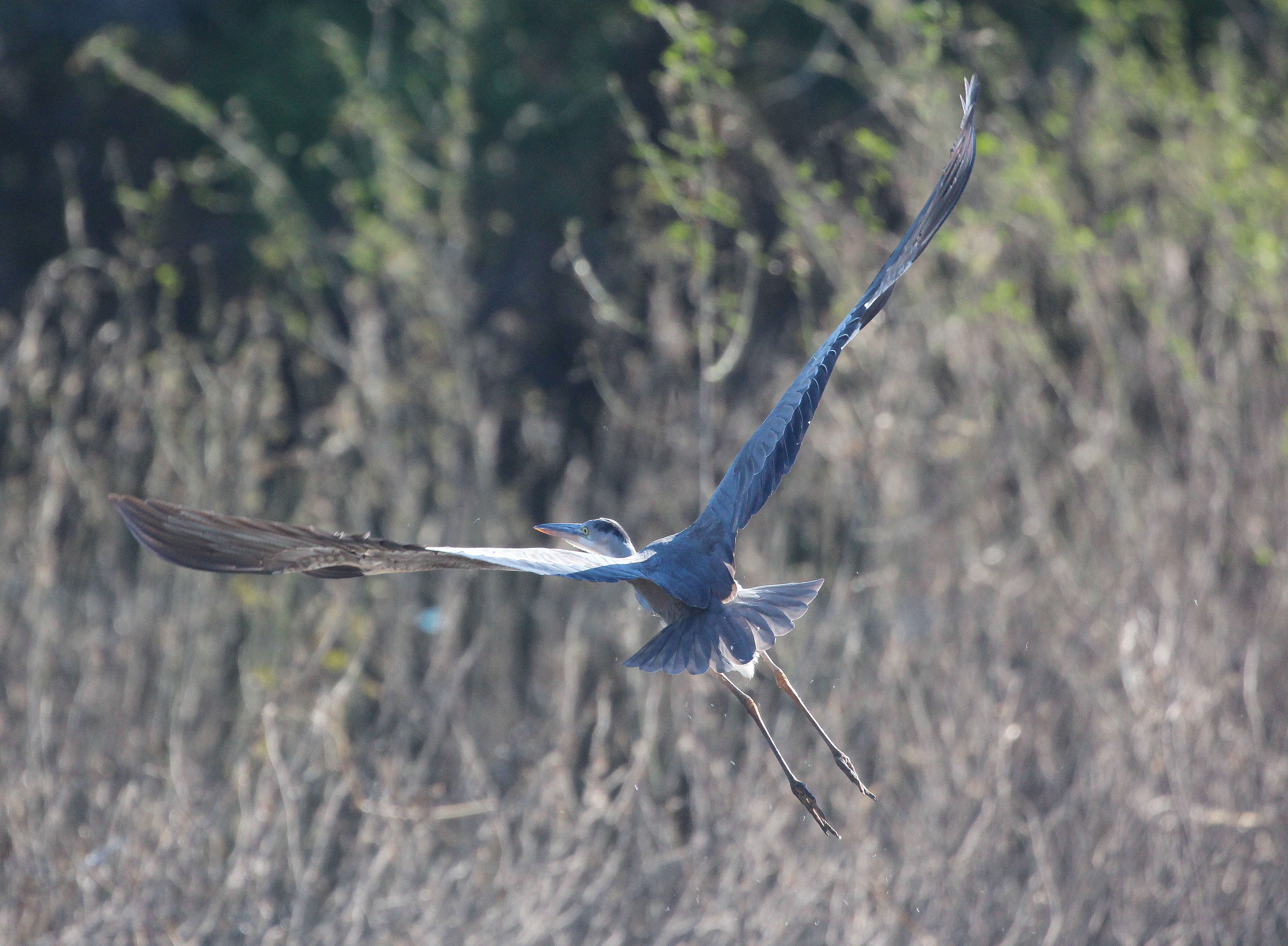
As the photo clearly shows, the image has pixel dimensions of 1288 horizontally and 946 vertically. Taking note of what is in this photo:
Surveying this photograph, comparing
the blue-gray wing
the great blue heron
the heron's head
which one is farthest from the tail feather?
the heron's head

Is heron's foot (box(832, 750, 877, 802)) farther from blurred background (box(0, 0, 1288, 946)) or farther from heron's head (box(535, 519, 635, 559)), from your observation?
heron's head (box(535, 519, 635, 559))

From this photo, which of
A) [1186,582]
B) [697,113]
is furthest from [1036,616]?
[697,113]

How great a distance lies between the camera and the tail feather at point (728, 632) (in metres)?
4.21

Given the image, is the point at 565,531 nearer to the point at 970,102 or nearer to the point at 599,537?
the point at 599,537

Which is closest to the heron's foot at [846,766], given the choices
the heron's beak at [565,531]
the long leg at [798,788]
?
the long leg at [798,788]

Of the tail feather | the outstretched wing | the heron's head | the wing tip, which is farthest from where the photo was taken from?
the heron's head

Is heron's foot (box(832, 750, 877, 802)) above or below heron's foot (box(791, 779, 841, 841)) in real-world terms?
above

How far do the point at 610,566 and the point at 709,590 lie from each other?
0.42 metres

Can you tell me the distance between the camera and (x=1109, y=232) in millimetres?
8250

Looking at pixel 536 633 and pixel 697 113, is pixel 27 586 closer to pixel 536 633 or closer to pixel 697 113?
pixel 536 633

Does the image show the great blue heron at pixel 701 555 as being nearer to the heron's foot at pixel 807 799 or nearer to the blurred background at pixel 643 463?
the heron's foot at pixel 807 799

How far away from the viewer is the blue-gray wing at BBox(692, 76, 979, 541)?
183 inches

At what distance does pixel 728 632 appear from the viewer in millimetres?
4348

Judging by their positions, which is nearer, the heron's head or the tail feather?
the tail feather
